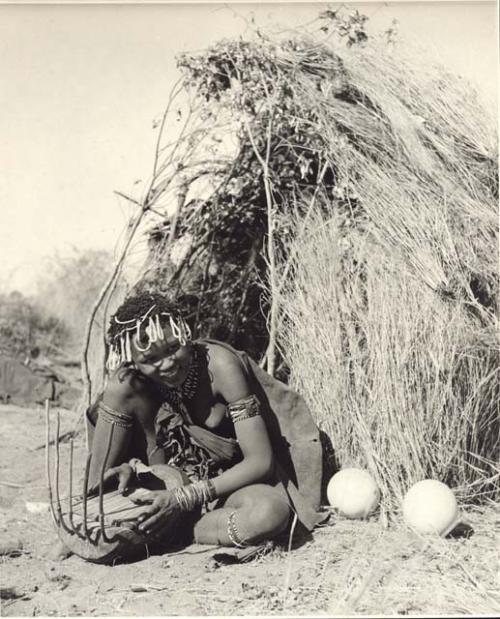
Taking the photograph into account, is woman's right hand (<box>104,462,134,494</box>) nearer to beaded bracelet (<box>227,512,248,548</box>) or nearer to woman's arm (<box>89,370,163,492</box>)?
woman's arm (<box>89,370,163,492</box>)

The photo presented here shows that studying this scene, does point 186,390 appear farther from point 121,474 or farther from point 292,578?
point 292,578

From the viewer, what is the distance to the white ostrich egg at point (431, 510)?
3271mm

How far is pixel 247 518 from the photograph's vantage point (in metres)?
3.15

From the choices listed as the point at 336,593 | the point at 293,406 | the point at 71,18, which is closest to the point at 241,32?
the point at 71,18

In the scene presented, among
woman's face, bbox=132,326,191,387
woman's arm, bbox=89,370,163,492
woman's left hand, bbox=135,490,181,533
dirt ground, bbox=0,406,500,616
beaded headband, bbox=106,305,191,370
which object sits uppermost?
beaded headband, bbox=106,305,191,370

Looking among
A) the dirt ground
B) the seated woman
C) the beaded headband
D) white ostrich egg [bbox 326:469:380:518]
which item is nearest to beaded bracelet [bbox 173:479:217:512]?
the seated woman

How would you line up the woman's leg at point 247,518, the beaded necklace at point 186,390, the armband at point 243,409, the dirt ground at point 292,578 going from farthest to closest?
the beaded necklace at point 186,390, the armband at point 243,409, the woman's leg at point 247,518, the dirt ground at point 292,578

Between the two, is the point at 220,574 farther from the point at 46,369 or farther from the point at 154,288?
the point at 46,369

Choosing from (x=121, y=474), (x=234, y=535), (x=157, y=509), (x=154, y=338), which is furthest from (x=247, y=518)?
(x=154, y=338)

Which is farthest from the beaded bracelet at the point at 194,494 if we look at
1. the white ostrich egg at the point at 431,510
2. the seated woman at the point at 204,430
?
the white ostrich egg at the point at 431,510

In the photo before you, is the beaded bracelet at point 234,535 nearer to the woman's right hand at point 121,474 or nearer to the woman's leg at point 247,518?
→ the woman's leg at point 247,518

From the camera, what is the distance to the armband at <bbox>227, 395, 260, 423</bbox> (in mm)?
3242

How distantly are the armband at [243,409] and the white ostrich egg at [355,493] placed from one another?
26.0 inches

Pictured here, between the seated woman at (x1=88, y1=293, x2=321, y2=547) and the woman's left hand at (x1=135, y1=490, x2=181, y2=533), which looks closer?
the woman's left hand at (x1=135, y1=490, x2=181, y2=533)
